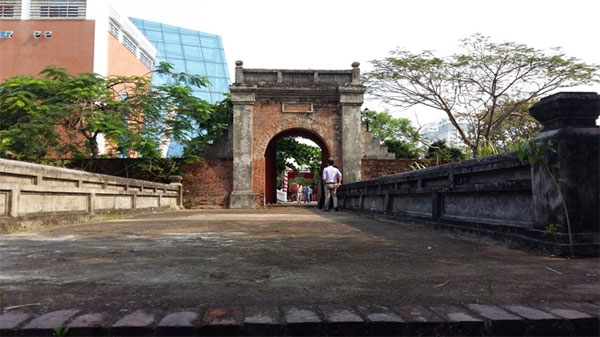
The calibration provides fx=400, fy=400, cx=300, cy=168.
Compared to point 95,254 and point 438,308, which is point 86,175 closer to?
point 95,254

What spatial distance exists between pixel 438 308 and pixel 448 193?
360 centimetres

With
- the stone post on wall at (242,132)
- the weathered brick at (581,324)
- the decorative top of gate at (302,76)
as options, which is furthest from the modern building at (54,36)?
the weathered brick at (581,324)

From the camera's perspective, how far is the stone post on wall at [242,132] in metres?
15.0

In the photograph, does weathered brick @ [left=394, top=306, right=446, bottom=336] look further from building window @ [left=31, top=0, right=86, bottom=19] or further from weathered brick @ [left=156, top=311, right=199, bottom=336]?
building window @ [left=31, top=0, right=86, bottom=19]

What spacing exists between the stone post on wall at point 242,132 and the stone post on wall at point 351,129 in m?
3.55

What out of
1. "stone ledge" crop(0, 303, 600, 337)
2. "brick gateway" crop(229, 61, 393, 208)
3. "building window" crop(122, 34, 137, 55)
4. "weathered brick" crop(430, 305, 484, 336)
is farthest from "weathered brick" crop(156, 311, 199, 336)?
"building window" crop(122, 34, 137, 55)

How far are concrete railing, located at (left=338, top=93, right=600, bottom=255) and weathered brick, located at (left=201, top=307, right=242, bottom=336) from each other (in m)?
2.68

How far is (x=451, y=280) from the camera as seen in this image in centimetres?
235

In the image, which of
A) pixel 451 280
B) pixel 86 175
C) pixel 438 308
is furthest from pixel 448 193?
pixel 86 175

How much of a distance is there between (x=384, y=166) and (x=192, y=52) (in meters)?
36.7

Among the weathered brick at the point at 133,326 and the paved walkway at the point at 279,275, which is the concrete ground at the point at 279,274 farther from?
the weathered brick at the point at 133,326

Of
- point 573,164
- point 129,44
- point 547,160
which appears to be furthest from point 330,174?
point 129,44

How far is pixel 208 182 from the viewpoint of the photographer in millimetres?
15086

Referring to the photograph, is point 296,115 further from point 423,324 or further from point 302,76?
point 423,324
